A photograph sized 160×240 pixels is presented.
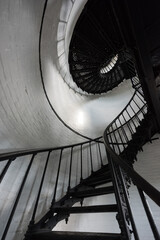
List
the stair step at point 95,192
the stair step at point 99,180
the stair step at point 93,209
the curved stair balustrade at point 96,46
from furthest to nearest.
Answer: the curved stair balustrade at point 96,46
the stair step at point 99,180
the stair step at point 95,192
the stair step at point 93,209

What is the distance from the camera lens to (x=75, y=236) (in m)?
1.03

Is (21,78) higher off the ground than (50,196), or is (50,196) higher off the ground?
(21,78)

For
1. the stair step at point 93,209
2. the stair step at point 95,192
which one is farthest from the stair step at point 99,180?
the stair step at point 93,209

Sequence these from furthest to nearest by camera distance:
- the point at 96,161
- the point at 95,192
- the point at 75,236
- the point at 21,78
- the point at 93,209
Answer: the point at 96,161 < the point at 21,78 < the point at 95,192 < the point at 93,209 < the point at 75,236

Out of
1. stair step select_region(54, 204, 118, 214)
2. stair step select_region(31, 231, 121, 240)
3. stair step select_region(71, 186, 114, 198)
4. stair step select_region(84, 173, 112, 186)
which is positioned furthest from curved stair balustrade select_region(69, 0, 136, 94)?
stair step select_region(31, 231, 121, 240)

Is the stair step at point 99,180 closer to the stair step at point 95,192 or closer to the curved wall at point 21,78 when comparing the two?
the stair step at point 95,192

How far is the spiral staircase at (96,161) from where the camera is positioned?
995mm

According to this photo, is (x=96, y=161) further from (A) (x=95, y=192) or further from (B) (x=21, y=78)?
(B) (x=21, y=78)

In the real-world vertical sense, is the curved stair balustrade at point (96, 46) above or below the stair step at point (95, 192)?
above

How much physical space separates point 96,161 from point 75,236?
221cm

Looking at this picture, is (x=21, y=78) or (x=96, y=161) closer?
(x=21, y=78)

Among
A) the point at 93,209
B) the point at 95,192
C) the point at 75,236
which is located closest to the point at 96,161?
the point at 95,192

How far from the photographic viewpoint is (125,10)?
154 cm

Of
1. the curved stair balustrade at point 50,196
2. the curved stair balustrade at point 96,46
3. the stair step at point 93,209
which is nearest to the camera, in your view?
the curved stair balustrade at point 50,196
